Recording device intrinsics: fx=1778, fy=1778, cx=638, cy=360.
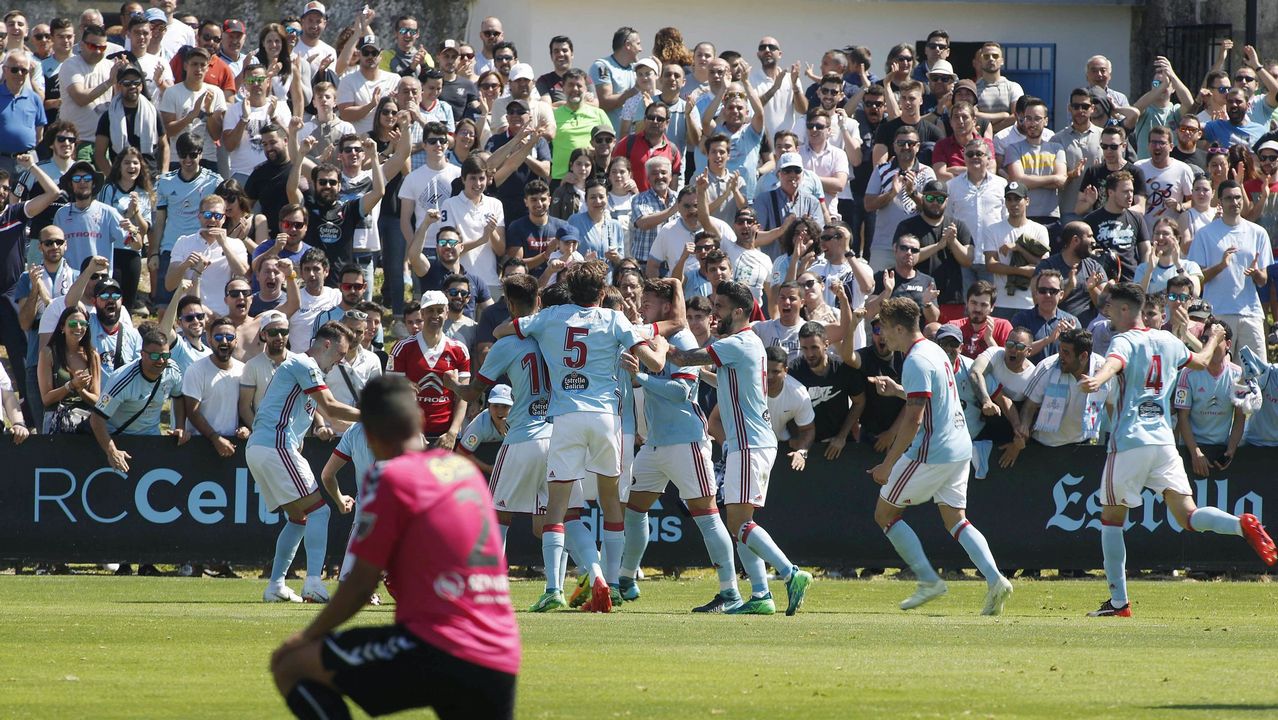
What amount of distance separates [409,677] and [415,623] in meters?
0.16

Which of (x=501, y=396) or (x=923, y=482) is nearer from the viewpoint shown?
(x=923, y=482)

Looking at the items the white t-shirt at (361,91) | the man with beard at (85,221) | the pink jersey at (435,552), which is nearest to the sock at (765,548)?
the pink jersey at (435,552)

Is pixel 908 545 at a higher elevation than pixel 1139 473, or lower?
lower

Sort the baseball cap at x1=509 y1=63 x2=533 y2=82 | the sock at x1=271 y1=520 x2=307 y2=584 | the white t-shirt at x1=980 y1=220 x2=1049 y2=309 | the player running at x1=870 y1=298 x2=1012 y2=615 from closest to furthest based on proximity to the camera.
Answer: the player running at x1=870 y1=298 x2=1012 y2=615 → the sock at x1=271 y1=520 x2=307 y2=584 → the white t-shirt at x1=980 y1=220 x2=1049 y2=309 → the baseball cap at x1=509 y1=63 x2=533 y2=82

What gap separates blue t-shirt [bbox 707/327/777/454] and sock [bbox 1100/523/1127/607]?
8.40 ft

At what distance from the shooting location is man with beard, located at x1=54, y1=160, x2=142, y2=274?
18422mm

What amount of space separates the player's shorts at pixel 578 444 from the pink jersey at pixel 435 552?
7.41 metres

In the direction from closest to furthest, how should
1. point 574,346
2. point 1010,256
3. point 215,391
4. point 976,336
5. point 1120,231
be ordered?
1. point 574,346
2. point 215,391
3. point 976,336
4. point 1010,256
5. point 1120,231

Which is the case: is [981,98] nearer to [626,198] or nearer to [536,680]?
[626,198]

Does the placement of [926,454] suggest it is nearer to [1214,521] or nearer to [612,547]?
[1214,521]

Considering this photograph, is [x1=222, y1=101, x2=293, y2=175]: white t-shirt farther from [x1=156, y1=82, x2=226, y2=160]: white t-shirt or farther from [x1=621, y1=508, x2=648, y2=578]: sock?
[x1=621, y1=508, x2=648, y2=578]: sock

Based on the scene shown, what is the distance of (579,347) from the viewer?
499 inches

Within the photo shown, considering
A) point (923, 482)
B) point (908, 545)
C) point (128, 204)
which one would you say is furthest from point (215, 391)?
point (923, 482)

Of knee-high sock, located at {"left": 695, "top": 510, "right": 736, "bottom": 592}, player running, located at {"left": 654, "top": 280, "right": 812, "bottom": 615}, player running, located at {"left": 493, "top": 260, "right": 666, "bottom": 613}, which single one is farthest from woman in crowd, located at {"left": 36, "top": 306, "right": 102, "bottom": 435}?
knee-high sock, located at {"left": 695, "top": 510, "right": 736, "bottom": 592}
